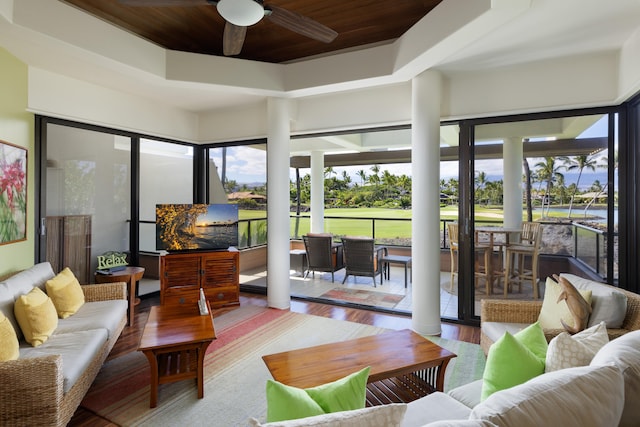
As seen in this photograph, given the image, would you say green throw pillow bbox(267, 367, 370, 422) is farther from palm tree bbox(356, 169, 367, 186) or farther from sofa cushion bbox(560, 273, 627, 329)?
palm tree bbox(356, 169, 367, 186)

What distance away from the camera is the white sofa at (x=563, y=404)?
0.92 m

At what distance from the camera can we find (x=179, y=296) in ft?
14.2

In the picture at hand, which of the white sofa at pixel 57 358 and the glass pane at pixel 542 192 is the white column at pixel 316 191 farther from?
the white sofa at pixel 57 358

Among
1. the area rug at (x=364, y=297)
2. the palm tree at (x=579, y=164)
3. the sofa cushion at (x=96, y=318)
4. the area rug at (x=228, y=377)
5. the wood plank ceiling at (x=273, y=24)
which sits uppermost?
the wood plank ceiling at (x=273, y=24)

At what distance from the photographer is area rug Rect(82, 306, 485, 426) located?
7.32 ft

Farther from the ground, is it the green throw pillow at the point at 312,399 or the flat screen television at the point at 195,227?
the flat screen television at the point at 195,227

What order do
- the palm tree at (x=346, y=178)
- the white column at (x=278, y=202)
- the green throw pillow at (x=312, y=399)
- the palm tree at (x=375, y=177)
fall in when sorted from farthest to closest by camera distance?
the palm tree at (x=346, y=178), the palm tree at (x=375, y=177), the white column at (x=278, y=202), the green throw pillow at (x=312, y=399)

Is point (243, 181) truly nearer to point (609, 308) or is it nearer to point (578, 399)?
point (609, 308)

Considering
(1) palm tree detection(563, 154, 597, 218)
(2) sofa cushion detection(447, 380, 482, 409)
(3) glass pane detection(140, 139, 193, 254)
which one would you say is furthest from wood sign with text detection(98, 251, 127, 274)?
(1) palm tree detection(563, 154, 597, 218)

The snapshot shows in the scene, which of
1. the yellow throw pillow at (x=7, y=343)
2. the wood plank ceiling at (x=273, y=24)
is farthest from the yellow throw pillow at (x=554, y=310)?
the yellow throw pillow at (x=7, y=343)

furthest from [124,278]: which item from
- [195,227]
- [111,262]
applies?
[195,227]

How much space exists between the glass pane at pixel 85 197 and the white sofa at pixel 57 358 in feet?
2.90

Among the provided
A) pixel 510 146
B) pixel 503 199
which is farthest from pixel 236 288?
pixel 510 146

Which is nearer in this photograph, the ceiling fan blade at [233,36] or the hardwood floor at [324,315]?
the ceiling fan blade at [233,36]
